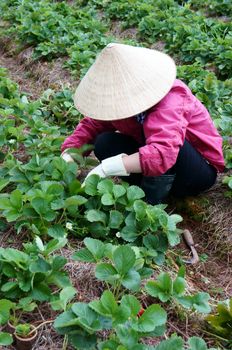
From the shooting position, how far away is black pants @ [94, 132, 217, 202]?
284 centimetres

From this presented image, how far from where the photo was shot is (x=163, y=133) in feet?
8.33

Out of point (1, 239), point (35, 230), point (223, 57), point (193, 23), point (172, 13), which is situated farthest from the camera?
point (172, 13)

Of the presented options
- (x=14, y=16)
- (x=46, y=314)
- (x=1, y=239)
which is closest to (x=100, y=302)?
(x=46, y=314)

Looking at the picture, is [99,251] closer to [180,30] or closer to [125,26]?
[180,30]

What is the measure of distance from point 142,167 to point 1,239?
82 cm

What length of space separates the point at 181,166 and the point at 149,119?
408mm

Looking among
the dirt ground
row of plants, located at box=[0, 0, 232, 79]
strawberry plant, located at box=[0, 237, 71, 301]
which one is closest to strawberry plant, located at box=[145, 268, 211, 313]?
the dirt ground

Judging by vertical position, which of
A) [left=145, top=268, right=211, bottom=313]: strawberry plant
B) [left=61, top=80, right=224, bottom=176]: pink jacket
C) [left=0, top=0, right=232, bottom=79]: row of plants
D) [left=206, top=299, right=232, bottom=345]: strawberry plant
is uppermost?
[left=61, top=80, right=224, bottom=176]: pink jacket

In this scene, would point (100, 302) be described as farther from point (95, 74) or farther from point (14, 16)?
point (14, 16)

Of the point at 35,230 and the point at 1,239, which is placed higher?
the point at 35,230

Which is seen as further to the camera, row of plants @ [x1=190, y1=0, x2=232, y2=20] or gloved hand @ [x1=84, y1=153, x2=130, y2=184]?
row of plants @ [x1=190, y1=0, x2=232, y2=20]

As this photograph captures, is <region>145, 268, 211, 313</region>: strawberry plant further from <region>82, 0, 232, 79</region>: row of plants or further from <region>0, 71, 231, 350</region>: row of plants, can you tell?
<region>82, 0, 232, 79</region>: row of plants

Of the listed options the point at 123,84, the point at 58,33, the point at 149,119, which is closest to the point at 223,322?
the point at 149,119

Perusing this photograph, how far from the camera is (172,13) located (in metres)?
6.26
